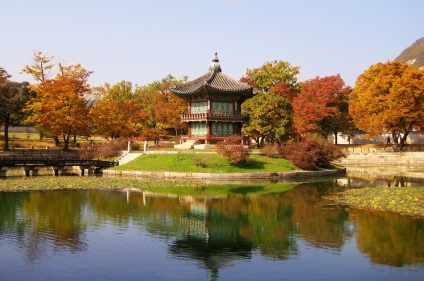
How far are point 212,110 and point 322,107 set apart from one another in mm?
18826

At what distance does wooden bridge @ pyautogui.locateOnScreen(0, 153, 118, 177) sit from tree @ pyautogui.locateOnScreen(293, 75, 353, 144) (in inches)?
1194

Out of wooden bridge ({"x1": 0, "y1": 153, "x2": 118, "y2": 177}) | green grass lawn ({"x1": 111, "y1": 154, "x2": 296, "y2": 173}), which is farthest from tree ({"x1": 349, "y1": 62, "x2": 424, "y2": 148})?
wooden bridge ({"x1": 0, "y1": 153, "x2": 118, "y2": 177})

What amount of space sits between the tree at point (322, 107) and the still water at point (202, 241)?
39523 mm

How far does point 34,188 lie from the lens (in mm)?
37969

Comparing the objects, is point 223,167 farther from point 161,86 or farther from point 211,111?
point 161,86

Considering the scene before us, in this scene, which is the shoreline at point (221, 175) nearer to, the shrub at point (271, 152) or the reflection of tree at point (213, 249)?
the shrub at point (271, 152)

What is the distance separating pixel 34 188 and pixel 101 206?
10654mm

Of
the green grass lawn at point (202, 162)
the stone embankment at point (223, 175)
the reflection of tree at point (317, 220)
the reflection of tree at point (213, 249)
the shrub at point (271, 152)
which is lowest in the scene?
the reflection of tree at point (213, 249)

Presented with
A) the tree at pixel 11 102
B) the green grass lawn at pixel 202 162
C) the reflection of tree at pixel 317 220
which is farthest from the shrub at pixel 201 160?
the tree at pixel 11 102

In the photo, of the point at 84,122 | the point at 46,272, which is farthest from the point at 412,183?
the point at 84,122

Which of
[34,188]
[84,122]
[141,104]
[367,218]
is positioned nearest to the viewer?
[367,218]

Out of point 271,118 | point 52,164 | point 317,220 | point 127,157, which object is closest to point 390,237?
point 317,220

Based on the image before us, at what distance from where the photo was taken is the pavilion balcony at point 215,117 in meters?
60.1

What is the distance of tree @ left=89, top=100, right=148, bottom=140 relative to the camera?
6794cm
